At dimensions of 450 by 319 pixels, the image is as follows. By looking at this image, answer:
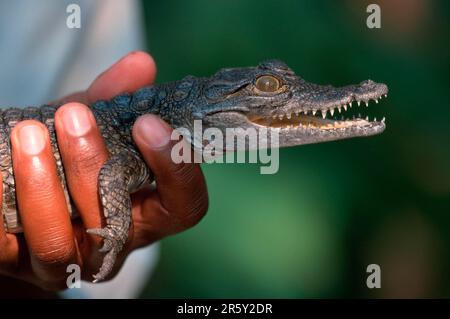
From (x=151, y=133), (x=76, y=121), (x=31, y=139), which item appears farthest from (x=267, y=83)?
(x=31, y=139)

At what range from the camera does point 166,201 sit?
6.10 feet

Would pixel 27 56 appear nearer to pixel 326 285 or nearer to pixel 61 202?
pixel 61 202

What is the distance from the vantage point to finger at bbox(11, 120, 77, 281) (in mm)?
1604

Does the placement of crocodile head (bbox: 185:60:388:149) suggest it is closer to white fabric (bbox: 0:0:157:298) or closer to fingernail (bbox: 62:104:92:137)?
fingernail (bbox: 62:104:92:137)

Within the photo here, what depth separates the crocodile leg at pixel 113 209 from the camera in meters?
1.58

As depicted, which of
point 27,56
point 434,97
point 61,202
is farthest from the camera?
point 434,97

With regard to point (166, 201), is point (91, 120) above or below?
above

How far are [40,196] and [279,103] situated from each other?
2.54 ft

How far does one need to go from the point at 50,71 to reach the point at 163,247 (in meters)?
1.25

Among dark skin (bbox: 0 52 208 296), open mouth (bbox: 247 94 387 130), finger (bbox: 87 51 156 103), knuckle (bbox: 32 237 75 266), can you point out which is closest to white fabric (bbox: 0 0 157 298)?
finger (bbox: 87 51 156 103)

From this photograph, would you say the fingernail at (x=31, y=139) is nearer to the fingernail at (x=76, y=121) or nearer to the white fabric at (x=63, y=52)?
the fingernail at (x=76, y=121)

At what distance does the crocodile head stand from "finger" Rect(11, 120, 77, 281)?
483 mm

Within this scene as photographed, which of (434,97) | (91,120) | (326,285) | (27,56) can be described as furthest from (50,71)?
(434,97)

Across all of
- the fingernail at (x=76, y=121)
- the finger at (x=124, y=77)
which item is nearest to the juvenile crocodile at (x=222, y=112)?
the fingernail at (x=76, y=121)
